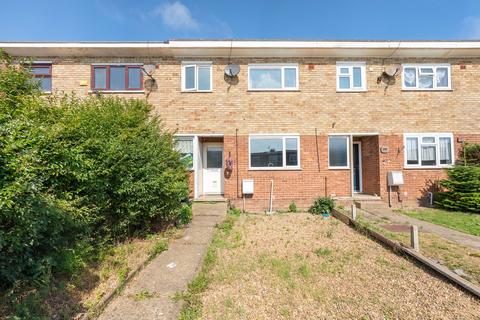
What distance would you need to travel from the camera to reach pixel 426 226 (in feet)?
21.2

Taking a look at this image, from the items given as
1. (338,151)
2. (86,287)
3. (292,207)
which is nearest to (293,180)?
(292,207)

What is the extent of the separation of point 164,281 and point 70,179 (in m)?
2.18

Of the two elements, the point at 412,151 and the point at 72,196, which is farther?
the point at 412,151

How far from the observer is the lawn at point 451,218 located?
619 cm

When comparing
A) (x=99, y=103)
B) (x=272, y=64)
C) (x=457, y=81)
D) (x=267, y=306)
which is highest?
(x=272, y=64)

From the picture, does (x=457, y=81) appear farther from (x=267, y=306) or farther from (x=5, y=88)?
(x=5, y=88)

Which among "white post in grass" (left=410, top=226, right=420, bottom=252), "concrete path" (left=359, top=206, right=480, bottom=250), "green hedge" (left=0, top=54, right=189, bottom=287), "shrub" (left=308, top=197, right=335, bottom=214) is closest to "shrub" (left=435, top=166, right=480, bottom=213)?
"concrete path" (left=359, top=206, right=480, bottom=250)

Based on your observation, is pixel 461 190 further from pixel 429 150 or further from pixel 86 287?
pixel 86 287

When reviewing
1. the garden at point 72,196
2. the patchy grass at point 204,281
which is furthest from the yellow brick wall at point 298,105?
the patchy grass at point 204,281

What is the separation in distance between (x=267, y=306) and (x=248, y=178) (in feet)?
20.8

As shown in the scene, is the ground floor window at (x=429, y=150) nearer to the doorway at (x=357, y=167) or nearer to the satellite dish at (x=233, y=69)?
the doorway at (x=357, y=167)

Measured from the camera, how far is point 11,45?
891 cm

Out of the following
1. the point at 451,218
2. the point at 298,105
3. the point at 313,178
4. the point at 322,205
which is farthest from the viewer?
the point at 298,105

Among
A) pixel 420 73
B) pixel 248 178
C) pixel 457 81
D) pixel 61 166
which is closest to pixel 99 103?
pixel 61 166
